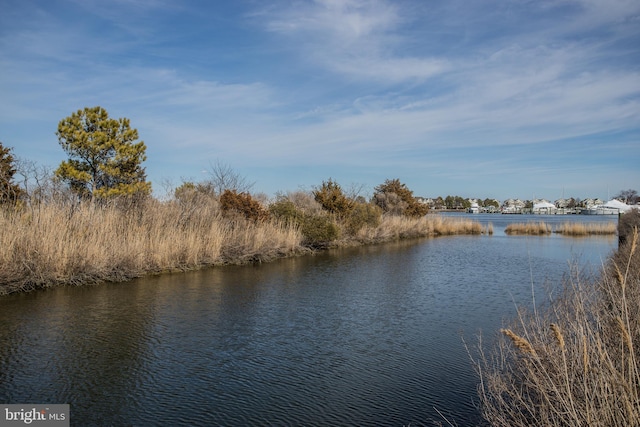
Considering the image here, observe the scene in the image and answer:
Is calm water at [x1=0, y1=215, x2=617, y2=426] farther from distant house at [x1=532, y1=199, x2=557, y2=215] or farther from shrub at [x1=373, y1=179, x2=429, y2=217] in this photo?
distant house at [x1=532, y1=199, x2=557, y2=215]

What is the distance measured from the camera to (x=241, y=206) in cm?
2020

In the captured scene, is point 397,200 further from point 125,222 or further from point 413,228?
point 125,222

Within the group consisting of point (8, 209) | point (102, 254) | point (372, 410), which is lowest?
point (372, 410)

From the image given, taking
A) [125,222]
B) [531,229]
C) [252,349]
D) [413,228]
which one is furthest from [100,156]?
[531,229]

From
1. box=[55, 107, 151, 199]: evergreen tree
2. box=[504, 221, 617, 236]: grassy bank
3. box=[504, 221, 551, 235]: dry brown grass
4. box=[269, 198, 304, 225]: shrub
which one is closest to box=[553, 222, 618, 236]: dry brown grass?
box=[504, 221, 617, 236]: grassy bank

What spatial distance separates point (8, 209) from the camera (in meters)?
12.4

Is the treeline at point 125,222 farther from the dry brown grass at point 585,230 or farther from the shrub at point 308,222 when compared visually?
the dry brown grass at point 585,230

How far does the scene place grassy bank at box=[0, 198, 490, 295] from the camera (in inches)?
439

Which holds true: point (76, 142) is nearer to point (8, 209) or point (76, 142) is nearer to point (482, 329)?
point (8, 209)

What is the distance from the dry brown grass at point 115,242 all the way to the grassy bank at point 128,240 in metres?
0.02

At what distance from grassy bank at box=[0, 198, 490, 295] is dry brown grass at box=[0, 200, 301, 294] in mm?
22

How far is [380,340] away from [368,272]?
26.7ft

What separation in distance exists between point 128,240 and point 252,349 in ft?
26.0

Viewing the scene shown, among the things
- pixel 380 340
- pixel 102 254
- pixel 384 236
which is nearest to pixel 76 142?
pixel 102 254
